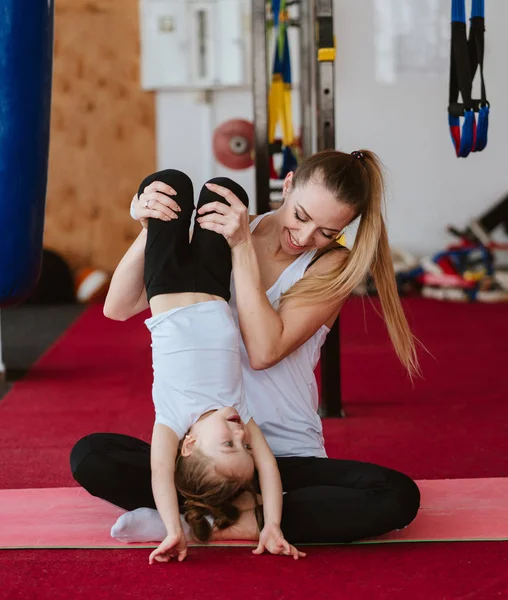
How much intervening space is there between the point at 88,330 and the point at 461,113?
10.4 feet

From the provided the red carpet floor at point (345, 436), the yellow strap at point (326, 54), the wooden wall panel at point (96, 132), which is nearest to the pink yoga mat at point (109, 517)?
the red carpet floor at point (345, 436)

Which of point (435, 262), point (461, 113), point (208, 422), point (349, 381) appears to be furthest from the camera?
point (435, 262)

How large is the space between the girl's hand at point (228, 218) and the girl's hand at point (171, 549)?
2.16ft

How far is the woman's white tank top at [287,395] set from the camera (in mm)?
2102

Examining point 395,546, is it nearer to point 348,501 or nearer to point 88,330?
point 348,501

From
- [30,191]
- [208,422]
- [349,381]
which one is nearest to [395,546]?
[208,422]

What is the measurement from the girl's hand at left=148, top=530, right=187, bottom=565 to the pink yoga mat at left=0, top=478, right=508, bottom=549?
102 mm

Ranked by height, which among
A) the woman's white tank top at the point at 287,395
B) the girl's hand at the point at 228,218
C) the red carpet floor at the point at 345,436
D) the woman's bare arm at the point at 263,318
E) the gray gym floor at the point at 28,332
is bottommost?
the gray gym floor at the point at 28,332

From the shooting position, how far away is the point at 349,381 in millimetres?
3797

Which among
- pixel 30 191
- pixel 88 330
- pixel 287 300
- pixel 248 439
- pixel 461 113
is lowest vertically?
pixel 88 330

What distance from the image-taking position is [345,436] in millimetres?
2953

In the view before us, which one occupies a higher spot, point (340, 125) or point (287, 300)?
point (340, 125)

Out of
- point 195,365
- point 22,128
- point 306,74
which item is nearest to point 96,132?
point 306,74

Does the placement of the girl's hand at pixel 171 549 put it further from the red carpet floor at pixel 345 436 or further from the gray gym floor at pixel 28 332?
the gray gym floor at pixel 28 332
